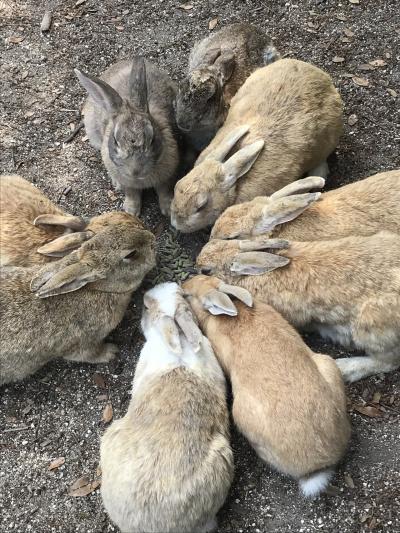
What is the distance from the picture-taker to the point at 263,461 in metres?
4.35

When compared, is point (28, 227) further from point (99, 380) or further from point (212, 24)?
point (212, 24)

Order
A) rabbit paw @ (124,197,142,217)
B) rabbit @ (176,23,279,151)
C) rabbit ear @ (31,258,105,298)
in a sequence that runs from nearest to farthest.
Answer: rabbit ear @ (31,258,105,298) → rabbit @ (176,23,279,151) → rabbit paw @ (124,197,142,217)

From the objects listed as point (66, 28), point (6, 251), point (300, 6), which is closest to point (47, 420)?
point (6, 251)

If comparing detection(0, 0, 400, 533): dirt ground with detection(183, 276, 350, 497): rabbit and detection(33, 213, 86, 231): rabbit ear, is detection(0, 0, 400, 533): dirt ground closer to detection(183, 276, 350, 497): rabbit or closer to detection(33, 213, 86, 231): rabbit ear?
detection(183, 276, 350, 497): rabbit

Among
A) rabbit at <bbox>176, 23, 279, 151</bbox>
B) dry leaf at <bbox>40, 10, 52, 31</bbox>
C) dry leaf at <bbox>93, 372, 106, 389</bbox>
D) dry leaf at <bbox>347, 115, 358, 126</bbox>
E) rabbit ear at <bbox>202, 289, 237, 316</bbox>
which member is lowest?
dry leaf at <bbox>93, 372, 106, 389</bbox>

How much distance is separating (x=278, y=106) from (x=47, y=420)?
10.1ft

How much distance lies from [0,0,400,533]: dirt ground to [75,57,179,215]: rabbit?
10.4 inches

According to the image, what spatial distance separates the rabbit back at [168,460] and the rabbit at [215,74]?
241 centimetres

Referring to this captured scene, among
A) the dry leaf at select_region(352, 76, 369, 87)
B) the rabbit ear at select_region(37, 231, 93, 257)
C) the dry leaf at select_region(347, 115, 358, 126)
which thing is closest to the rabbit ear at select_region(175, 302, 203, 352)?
the rabbit ear at select_region(37, 231, 93, 257)

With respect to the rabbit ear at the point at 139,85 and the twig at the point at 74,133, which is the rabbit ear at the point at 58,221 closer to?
the rabbit ear at the point at 139,85

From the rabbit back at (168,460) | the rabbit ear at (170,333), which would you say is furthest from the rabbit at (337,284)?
the rabbit back at (168,460)

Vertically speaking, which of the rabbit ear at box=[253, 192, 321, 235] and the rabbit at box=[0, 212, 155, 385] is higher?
the rabbit ear at box=[253, 192, 321, 235]

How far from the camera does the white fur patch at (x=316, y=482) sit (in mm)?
4097

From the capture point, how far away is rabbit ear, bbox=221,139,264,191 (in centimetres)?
523
